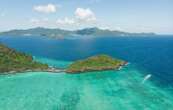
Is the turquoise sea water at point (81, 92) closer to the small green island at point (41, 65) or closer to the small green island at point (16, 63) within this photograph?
the small green island at point (41, 65)

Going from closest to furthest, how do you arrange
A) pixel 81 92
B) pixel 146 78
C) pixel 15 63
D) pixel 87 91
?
pixel 81 92 < pixel 87 91 < pixel 146 78 < pixel 15 63

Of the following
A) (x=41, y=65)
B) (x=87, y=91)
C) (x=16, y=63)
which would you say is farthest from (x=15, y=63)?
(x=87, y=91)

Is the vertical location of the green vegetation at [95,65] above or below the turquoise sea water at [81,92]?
above

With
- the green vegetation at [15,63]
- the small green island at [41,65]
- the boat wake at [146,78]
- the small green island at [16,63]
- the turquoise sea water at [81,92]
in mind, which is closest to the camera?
the turquoise sea water at [81,92]

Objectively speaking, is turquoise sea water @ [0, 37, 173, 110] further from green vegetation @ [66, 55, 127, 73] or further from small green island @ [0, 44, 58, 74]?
small green island @ [0, 44, 58, 74]

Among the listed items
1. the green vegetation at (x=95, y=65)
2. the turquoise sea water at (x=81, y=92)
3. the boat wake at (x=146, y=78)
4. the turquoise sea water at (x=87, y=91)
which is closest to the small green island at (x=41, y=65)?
the green vegetation at (x=95, y=65)

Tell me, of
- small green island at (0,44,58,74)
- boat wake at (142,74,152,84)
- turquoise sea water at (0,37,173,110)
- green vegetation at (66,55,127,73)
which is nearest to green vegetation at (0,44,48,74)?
small green island at (0,44,58,74)

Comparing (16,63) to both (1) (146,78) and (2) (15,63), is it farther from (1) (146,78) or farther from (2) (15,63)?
(1) (146,78)

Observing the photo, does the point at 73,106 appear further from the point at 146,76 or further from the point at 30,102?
the point at 146,76

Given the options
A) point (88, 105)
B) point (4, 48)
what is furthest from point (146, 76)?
point (4, 48)
